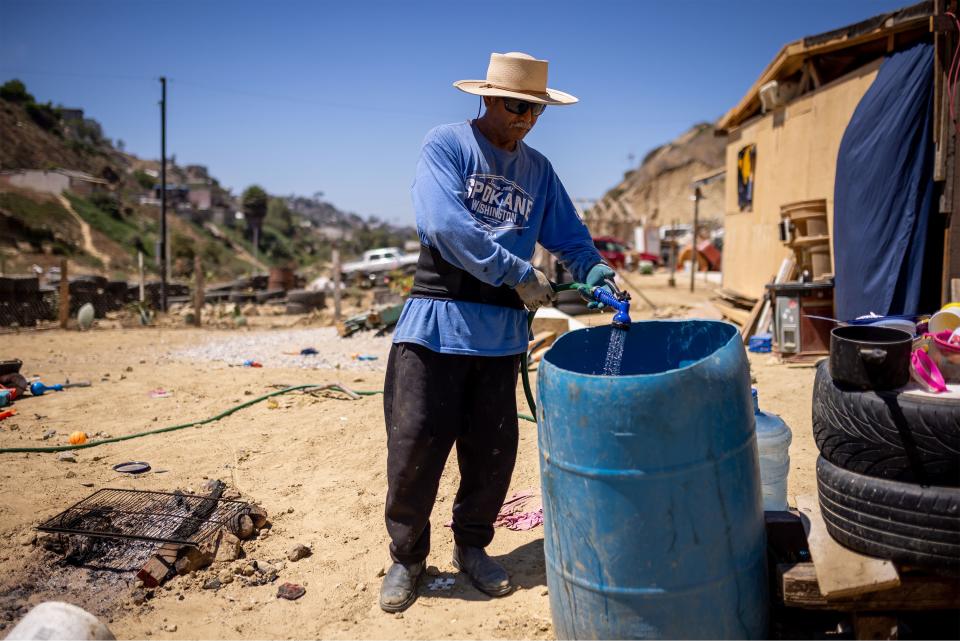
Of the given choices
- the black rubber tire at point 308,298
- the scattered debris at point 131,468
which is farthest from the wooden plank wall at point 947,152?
the black rubber tire at point 308,298

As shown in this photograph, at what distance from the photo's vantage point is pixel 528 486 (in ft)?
13.0

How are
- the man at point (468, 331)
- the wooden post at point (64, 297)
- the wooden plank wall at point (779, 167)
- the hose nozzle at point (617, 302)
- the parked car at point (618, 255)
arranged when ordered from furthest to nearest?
the parked car at point (618, 255) → the wooden post at point (64, 297) → the wooden plank wall at point (779, 167) → the man at point (468, 331) → the hose nozzle at point (617, 302)

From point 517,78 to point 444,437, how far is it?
4.69 feet

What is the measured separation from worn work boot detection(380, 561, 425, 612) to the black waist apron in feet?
3.64

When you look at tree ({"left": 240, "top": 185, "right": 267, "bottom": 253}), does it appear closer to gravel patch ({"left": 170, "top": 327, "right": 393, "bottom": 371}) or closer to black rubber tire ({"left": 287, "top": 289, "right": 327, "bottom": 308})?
black rubber tire ({"left": 287, "top": 289, "right": 327, "bottom": 308})

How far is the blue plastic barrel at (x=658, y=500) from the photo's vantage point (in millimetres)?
1933

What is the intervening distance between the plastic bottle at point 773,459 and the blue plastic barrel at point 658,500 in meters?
1.01

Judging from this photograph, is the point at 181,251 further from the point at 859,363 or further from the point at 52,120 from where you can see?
the point at 859,363

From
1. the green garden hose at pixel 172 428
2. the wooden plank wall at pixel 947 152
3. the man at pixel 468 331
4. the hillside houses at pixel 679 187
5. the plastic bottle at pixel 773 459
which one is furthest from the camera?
the hillside houses at pixel 679 187

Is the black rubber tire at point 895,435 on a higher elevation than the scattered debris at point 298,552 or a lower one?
higher

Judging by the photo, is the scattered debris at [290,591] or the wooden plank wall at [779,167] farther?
the wooden plank wall at [779,167]

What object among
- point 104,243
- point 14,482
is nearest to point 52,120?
point 104,243

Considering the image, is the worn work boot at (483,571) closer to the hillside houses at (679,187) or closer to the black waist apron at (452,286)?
the black waist apron at (452,286)

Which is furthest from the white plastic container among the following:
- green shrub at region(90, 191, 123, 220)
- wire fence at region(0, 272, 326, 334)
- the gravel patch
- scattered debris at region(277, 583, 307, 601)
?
green shrub at region(90, 191, 123, 220)
